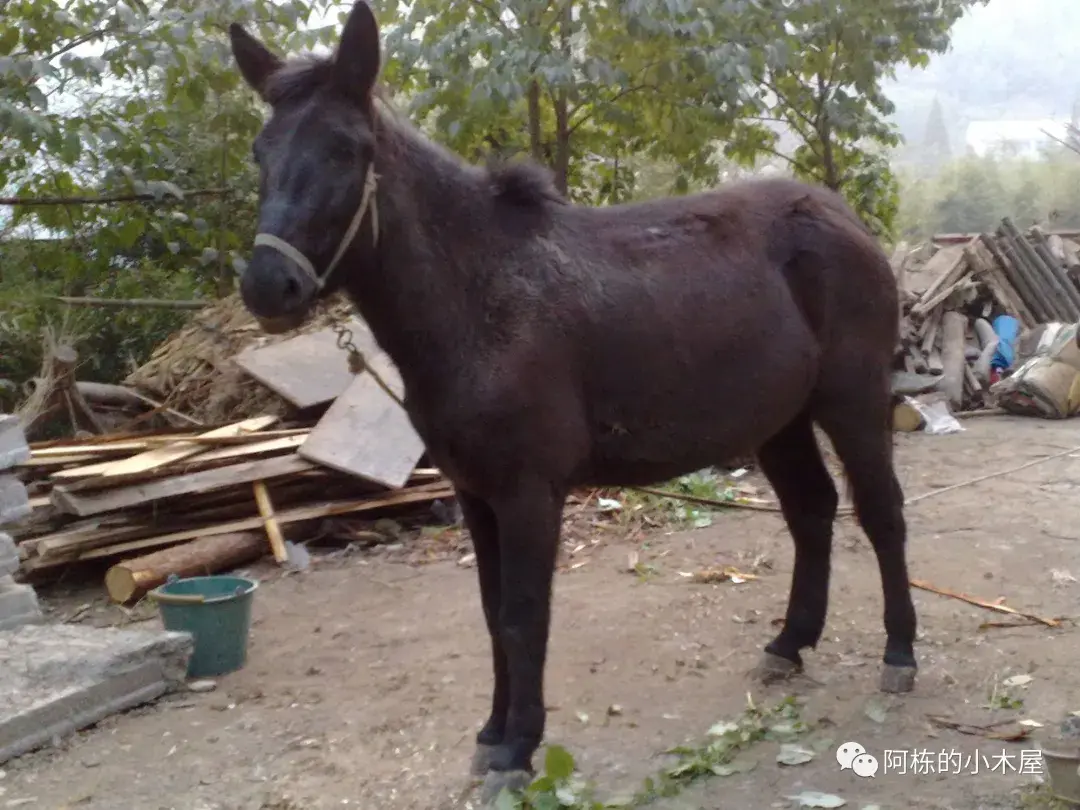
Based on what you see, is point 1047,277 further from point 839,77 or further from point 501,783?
point 501,783

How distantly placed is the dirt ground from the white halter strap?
1.76 m

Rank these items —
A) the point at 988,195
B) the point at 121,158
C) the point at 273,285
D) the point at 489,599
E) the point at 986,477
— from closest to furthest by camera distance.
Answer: the point at 273,285
the point at 489,599
the point at 121,158
the point at 986,477
the point at 988,195

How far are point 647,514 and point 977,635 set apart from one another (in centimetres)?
255

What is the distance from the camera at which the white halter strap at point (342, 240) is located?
2.67 meters

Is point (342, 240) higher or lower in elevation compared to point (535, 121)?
lower

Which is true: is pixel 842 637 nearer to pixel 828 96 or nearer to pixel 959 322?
pixel 828 96

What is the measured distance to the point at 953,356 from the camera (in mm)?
10477

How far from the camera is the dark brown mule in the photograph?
281cm

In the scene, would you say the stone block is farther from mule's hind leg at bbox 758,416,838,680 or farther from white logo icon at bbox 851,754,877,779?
white logo icon at bbox 851,754,877,779

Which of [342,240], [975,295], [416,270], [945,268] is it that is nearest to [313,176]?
[342,240]

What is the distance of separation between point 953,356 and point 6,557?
9088 mm

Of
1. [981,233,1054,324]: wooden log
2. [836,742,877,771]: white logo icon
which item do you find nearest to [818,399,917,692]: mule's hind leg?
[836,742,877,771]: white logo icon

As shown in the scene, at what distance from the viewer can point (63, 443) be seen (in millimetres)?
6543

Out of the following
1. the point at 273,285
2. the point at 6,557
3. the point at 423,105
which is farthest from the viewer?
the point at 423,105
